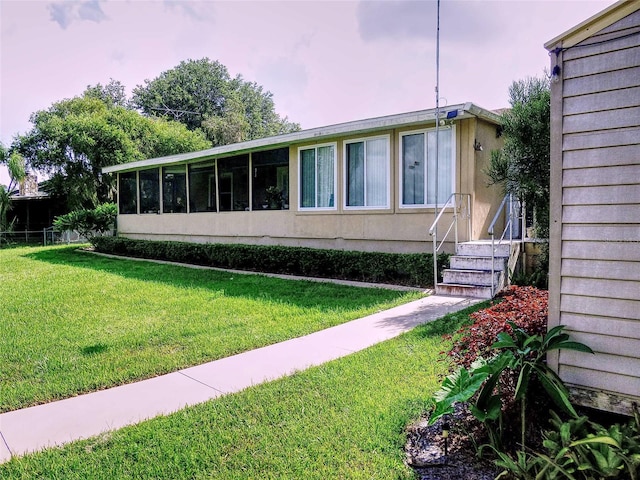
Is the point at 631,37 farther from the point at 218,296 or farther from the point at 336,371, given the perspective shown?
the point at 218,296

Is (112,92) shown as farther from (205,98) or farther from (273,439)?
(273,439)

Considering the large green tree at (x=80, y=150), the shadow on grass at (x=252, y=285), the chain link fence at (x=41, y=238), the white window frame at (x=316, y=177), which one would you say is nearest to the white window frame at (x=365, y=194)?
the white window frame at (x=316, y=177)

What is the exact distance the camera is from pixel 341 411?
3330mm

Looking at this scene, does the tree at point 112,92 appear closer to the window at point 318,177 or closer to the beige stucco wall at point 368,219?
the beige stucco wall at point 368,219

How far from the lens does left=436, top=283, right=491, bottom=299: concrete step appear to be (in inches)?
296

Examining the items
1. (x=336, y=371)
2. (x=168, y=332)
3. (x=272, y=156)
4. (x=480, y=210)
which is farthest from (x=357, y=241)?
(x=336, y=371)

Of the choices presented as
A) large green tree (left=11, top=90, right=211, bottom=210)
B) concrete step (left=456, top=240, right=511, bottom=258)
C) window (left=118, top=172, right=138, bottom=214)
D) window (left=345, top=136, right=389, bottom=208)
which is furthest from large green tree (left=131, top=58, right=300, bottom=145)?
concrete step (left=456, top=240, right=511, bottom=258)

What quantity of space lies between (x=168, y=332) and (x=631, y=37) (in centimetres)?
542

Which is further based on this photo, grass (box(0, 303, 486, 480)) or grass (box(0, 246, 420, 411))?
grass (box(0, 246, 420, 411))

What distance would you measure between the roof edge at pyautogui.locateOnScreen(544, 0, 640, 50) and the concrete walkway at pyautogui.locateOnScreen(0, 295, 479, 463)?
11.2 ft

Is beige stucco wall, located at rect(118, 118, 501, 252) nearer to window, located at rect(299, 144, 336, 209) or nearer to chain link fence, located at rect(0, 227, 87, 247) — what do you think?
window, located at rect(299, 144, 336, 209)

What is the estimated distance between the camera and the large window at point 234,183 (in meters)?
13.4

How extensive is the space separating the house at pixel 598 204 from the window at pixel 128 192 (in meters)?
17.1

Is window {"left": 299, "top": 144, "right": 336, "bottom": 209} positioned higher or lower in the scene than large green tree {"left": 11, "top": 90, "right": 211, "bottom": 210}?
lower
